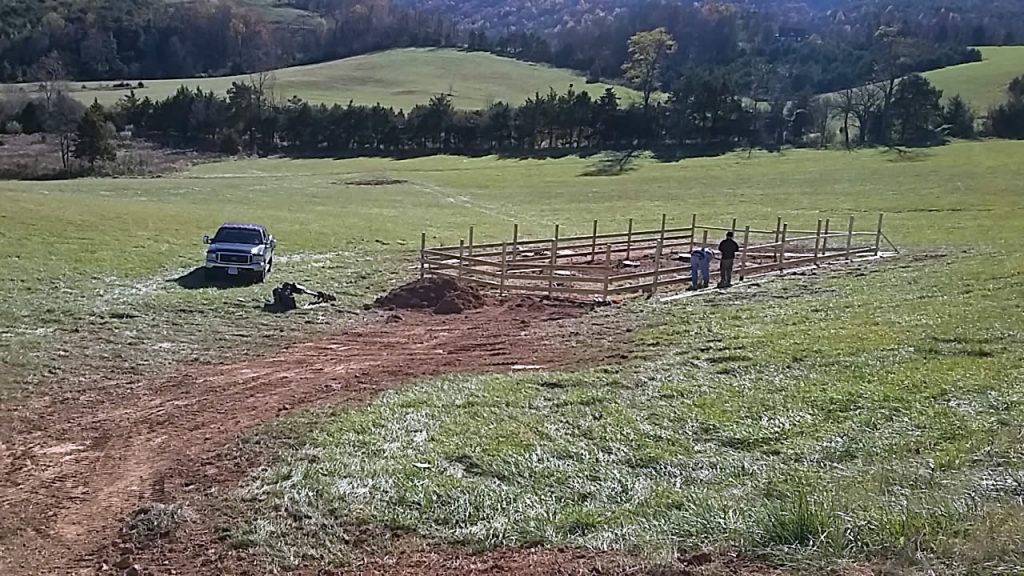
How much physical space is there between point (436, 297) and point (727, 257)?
27.1 ft

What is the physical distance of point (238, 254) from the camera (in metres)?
25.8

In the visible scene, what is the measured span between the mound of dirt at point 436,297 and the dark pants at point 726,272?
270 inches

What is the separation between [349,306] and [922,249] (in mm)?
21639

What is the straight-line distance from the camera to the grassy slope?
104 meters

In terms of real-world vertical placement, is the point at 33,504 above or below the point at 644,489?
below

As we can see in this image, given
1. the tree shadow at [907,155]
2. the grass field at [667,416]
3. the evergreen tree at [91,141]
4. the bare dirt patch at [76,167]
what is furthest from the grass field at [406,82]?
the grass field at [667,416]

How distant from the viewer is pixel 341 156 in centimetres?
8919

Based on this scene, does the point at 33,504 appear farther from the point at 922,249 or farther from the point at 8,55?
the point at 8,55

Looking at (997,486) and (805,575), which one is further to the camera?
(997,486)

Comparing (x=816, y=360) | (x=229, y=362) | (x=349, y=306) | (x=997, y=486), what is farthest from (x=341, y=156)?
(x=997, y=486)

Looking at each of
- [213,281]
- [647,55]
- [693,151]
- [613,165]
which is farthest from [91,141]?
[647,55]

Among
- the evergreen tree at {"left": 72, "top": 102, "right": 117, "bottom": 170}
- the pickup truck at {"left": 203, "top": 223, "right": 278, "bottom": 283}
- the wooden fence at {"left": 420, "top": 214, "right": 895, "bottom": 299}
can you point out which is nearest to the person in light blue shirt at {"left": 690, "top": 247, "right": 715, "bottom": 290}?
the wooden fence at {"left": 420, "top": 214, "right": 895, "bottom": 299}

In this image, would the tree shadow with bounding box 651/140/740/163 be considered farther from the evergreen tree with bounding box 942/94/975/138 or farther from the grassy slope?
the grassy slope

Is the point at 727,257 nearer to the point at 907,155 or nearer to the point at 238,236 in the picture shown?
the point at 238,236
